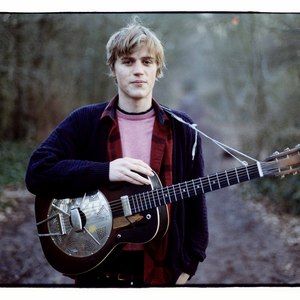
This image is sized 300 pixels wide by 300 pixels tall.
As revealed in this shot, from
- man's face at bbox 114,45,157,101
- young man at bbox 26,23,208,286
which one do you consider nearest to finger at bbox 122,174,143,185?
young man at bbox 26,23,208,286

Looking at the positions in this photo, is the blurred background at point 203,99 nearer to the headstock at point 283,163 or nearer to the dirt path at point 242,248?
the dirt path at point 242,248

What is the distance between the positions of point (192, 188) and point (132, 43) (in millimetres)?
707

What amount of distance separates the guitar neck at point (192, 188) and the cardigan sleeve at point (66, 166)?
7.6 inches

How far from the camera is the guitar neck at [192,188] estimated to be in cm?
237

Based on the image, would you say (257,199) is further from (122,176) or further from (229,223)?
(122,176)

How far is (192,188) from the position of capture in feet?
7.86

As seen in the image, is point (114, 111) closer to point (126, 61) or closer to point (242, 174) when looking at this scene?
point (126, 61)

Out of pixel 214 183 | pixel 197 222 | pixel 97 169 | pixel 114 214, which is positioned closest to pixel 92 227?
pixel 114 214

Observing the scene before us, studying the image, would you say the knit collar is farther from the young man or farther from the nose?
the nose

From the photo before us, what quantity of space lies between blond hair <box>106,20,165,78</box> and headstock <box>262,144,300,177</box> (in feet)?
2.11

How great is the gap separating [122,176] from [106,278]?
1.60 feet

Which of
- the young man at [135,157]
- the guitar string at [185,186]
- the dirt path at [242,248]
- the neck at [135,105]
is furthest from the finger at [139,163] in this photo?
the dirt path at [242,248]

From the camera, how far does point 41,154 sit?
248 cm
